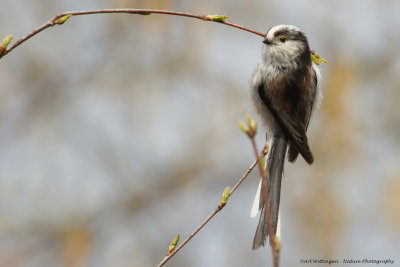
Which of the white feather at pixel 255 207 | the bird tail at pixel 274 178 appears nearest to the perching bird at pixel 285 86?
the bird tail at pixel 274 178

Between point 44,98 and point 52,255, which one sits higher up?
point 44,98

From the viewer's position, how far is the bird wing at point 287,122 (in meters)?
3.72

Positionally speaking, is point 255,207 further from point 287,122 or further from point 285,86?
point 285,86

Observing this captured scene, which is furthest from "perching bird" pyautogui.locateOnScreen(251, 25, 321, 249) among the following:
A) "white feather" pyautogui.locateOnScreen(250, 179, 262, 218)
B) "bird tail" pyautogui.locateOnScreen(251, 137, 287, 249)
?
"white feather" pyautogui.locateOnScreen(250, 179, 262, 218)

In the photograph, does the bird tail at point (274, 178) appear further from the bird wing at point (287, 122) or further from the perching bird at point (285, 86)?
the bird wing at point (287, 122)

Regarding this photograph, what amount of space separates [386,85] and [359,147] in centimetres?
137

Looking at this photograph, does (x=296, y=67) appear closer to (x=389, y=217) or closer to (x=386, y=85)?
(x=389, y=217)

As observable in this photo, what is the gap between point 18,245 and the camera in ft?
22.5

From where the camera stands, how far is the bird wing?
3719mm

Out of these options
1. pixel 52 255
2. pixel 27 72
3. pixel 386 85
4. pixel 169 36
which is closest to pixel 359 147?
pixel 386 85

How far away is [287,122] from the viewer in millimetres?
3811

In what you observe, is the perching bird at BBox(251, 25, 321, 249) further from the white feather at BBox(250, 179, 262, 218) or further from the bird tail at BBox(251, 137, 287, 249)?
the white feather at BBox(250, 179, 262, 218)

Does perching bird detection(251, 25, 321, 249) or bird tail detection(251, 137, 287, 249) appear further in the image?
perching bird detection(251, 25, 321, 249)

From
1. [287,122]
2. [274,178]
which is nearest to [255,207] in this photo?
[274,178]
